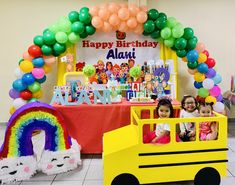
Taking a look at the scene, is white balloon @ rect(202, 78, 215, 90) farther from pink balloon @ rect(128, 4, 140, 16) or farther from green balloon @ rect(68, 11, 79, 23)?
green balloon @ rect(68, 11, 79, 23)

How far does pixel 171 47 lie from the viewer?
15.1 ft

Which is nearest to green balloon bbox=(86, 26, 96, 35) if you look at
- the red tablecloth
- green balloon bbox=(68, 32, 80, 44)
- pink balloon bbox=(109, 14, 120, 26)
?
green balloon bbox=(68, 32, 80, 44)

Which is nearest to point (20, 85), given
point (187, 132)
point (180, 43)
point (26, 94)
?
point (26, 94)

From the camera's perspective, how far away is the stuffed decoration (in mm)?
2875

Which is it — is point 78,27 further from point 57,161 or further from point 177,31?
point 57,161

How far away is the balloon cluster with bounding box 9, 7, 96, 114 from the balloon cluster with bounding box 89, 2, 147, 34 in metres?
0.14

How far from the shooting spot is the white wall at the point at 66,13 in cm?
514

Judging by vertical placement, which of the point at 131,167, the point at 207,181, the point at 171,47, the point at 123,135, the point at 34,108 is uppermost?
the point at 171,47

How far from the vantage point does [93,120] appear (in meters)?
3.46

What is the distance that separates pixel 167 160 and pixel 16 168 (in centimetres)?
150

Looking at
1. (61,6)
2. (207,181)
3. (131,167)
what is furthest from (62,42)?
(207,181)

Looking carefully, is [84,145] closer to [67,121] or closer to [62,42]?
[67,121]

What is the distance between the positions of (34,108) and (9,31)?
2.76 m

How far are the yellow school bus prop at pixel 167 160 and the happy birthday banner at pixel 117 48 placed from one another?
2.59m
